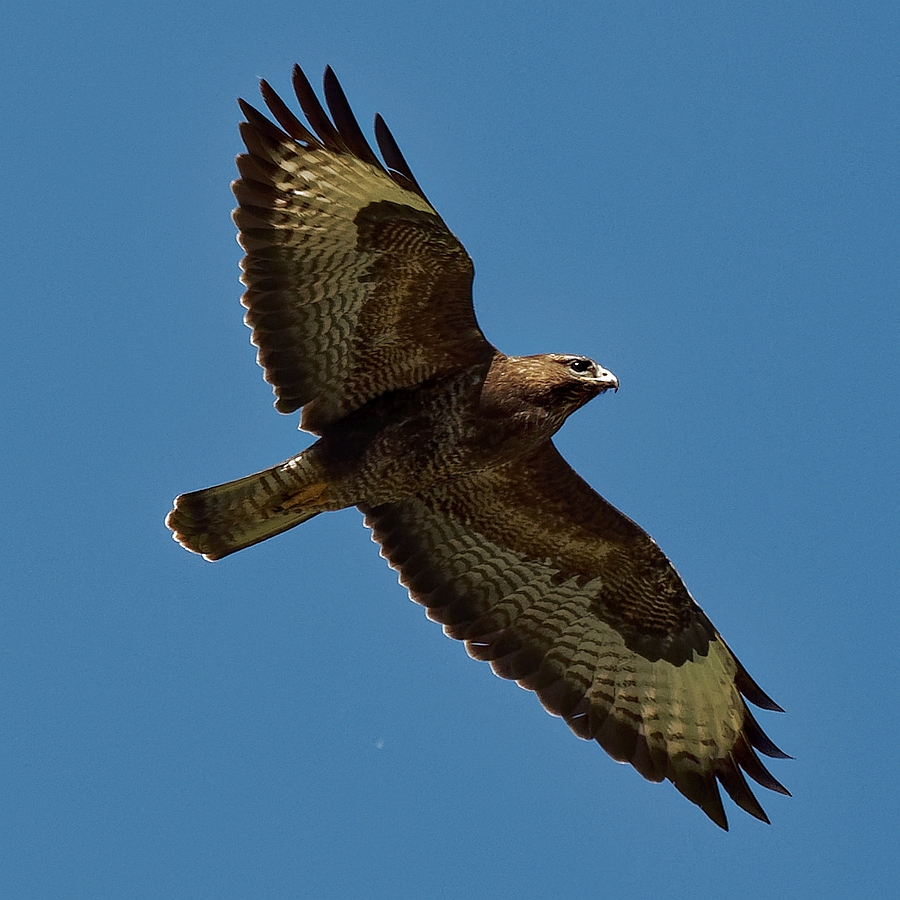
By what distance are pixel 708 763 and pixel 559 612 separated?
1473 mm

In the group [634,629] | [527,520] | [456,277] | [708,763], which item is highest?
[456,277]

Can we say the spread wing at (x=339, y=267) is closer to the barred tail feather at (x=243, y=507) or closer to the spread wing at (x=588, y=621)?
the barred tail feather at (x=243, y=507)

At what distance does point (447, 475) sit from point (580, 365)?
1164 millimetres

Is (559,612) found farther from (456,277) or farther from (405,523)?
(456,277)

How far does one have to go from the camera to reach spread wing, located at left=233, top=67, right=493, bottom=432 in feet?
33.2

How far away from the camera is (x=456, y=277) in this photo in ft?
33.9

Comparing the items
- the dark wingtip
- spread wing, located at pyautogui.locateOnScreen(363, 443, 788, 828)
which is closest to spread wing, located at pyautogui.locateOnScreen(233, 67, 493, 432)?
the dark wingtip

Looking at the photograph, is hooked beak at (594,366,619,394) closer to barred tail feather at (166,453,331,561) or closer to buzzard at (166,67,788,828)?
buzzard at (166,67,788,828)

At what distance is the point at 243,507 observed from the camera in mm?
10570

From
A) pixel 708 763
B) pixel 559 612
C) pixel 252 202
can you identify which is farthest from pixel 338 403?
pixel 708 763

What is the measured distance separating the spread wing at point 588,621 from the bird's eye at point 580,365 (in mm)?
1092

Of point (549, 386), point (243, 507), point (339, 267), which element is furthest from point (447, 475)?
→ point (339, 267)

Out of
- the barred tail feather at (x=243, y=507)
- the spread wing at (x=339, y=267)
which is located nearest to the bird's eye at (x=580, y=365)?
the spread wing at (x=339, y=267)

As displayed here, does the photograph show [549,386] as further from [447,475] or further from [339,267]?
[339,267]
